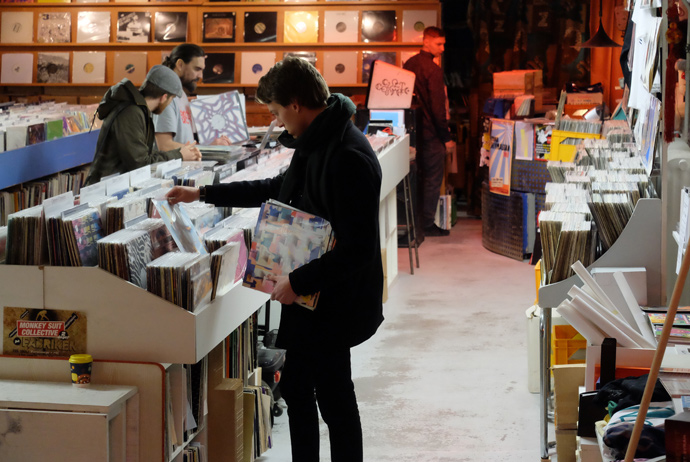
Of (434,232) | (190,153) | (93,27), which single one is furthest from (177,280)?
(93,27)

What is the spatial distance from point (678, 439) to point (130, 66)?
8731 mm

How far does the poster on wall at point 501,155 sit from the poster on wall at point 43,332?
5175 mm

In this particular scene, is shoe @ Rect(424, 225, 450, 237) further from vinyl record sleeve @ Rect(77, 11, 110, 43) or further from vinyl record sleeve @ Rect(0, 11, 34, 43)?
vinyl record sleeve @ Rect(0, 11, 34, 43)

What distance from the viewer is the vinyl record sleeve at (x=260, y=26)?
950cm

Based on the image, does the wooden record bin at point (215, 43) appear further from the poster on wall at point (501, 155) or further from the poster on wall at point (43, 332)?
the poster on wall at point (43, 332)

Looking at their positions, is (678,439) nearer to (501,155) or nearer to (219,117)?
(219,117)

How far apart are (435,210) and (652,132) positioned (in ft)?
15.6

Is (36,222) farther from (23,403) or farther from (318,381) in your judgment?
(318,381)

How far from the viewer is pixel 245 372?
11.8 ft

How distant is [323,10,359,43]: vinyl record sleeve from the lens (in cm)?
939

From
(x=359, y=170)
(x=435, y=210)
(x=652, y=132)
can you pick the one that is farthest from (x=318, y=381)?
(x=435, y=210)

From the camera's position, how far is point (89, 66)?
9.76 metres

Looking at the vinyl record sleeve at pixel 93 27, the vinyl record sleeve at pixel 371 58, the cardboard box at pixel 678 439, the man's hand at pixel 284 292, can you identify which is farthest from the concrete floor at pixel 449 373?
the vinyl record sleeve at pixel 93 27

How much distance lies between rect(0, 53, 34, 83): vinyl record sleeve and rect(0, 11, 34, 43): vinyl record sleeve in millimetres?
174
